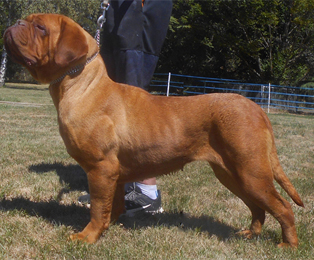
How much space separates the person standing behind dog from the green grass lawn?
276mm

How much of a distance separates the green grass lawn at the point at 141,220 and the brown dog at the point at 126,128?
24cm

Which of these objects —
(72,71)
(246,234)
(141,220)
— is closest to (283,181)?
(246,234)

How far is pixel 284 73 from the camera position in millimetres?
22547

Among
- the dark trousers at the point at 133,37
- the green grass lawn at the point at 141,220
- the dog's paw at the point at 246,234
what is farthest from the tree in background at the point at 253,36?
the dog's paw at the point at 246,234

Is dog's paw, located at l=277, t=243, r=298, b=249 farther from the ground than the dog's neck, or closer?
closer

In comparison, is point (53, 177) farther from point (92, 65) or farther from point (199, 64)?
point (199, 64)

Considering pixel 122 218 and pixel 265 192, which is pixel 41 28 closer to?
pixel 122 218

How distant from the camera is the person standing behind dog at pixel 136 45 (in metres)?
3.56

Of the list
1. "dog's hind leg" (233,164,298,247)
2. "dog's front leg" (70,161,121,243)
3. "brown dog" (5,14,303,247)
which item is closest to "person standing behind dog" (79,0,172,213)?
"brown dog" (5,14,303,247)

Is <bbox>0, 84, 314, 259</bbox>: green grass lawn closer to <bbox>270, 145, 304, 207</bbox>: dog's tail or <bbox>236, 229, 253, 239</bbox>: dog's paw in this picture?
<bbox>236, 229, 253, 239</bbox>: dog's paw

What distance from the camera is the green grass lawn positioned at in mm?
2725

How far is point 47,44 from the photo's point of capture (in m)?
2.72

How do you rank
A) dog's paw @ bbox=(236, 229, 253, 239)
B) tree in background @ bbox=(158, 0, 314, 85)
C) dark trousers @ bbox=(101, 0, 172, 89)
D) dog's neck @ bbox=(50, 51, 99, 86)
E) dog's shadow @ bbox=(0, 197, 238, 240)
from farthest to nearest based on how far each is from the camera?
tree in background @ bbox=(158, 0, 314, 85) → dark trousers @ bbox=(101, 0, 172, 89) → dog's shadow @ bbox=(0, 197, 238, 240) → dog's paw @ bbox=(236, 229, 253, 239) → dog's neck @ bbox=(50, 51, 99, 86)

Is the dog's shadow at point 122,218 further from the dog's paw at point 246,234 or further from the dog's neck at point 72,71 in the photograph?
the dog's neck at point 72,71
